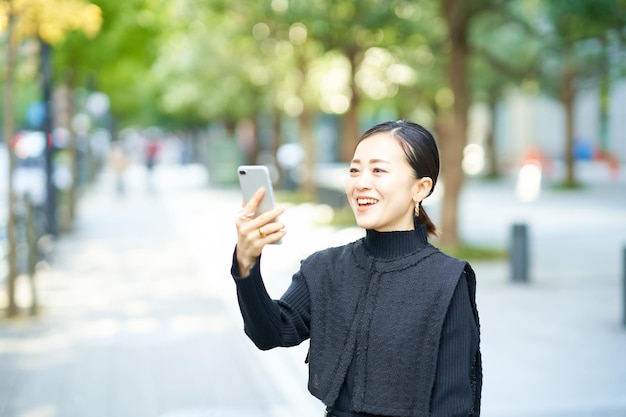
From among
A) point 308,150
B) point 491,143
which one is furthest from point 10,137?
point 491,143

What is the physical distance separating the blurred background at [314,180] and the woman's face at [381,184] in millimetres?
3871

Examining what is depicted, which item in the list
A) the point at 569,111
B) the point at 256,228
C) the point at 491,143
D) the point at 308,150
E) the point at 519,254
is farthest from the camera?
the point at 491,143

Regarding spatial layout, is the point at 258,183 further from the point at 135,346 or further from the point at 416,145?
the point at 135,346

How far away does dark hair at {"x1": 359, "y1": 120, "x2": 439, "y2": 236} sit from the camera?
8.59ft

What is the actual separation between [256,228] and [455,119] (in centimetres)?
1284

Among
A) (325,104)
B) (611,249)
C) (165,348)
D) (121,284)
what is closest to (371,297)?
(165,348)

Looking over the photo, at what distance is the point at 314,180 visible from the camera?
26969mm

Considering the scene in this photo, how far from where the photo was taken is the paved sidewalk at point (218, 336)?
22.6 feet

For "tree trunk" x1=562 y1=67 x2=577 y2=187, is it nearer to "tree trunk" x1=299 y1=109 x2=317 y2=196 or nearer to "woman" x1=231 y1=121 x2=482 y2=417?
"tree trunk" x1=299 y1=109 x2=317 y2=196

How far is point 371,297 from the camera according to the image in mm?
2543

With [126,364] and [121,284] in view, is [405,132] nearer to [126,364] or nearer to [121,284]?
[126,364]

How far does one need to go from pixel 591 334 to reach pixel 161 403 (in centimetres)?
424

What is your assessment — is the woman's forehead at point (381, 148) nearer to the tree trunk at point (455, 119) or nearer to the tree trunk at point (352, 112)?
the tree trunk at point (455, 119)

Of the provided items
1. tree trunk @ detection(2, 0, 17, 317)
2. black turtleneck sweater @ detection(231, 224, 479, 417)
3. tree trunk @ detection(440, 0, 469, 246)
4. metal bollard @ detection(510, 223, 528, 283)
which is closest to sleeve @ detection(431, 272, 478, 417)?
black turtleneck sweater @ detection(231, 224, 479, 417)
